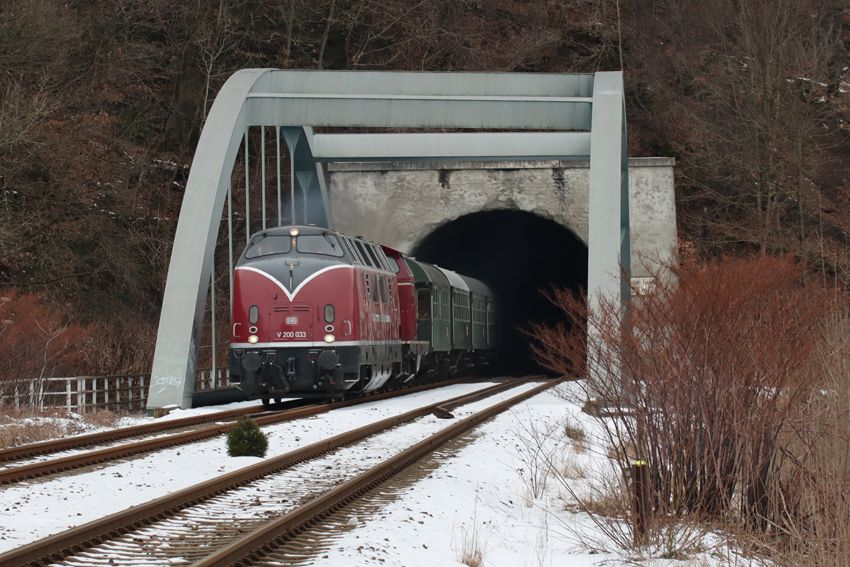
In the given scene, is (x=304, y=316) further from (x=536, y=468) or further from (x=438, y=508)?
(x=438, y=508)

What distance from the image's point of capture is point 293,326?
20.9 meters

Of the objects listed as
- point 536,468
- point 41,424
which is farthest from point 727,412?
point 41,424

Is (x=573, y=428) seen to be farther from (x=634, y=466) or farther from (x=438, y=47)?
(x=438, y=47)

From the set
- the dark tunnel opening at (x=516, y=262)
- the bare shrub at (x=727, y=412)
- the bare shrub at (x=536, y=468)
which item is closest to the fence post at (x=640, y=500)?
the bare shrub at (x=727, y=412)

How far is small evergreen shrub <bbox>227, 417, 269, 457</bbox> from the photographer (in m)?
13.3

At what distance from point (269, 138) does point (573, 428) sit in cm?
3055

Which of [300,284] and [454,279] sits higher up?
[454,279]

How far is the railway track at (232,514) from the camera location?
23.9ft

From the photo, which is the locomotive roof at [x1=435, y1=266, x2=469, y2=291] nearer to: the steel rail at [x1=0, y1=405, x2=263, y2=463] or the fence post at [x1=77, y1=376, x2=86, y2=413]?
the steel rail at [x1=0, y1=405, x2=263, y2=463]

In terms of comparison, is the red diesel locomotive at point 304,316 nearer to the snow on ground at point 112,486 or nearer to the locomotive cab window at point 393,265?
the locomotive cab window at point 393,265

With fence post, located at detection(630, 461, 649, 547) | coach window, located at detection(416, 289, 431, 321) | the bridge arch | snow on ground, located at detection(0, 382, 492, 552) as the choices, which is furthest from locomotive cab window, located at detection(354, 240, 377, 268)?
fence post, located at detection(630, 461, 649, 547)

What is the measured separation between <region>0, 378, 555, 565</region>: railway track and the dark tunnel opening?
31684mm

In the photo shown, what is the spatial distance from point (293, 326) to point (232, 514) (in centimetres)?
1182

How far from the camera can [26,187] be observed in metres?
32.6
